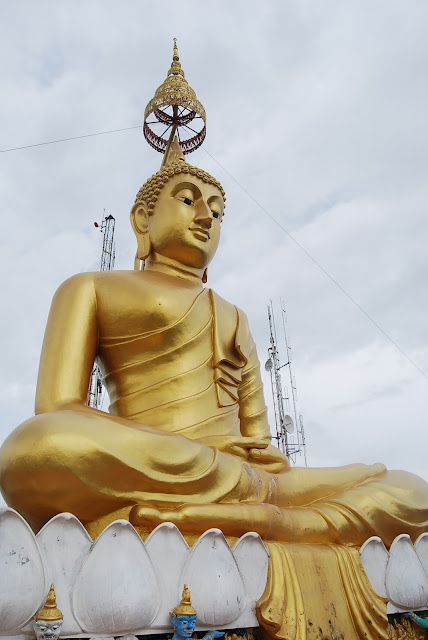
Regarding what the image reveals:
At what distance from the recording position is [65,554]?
2352mm

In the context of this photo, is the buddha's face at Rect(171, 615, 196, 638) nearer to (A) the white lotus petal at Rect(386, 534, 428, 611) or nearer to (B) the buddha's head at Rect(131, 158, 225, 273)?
(A) the white lotus petal at Rect(386, 534, 428, 611)

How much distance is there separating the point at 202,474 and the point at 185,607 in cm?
74

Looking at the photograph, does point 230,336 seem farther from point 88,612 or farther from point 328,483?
point 88,612

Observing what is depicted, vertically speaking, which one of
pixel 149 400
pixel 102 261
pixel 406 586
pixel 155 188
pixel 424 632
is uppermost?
pixel 102 261

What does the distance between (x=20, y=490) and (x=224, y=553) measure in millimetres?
990

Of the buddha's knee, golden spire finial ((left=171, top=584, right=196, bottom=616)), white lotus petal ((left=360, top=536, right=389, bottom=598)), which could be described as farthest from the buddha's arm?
white lotus petal ((left=360, top=536, right=389, bottom=598))

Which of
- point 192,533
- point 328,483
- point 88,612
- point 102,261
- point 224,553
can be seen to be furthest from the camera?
point 102,261

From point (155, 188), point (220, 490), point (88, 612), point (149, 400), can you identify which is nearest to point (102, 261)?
point (155, 188)

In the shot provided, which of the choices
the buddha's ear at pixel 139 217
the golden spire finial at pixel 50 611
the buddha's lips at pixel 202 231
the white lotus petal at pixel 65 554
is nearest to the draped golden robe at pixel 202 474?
the white lotus petal at pixel 65 554

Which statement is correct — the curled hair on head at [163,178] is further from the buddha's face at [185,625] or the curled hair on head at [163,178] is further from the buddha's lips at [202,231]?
the buddha's face at [185,625]

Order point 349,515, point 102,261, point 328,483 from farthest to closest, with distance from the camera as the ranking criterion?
point 102,261, point 328,483, point 349,515

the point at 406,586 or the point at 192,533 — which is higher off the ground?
the point at 192,533

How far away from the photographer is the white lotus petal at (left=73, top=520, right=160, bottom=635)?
2279mm

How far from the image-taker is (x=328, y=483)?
12.0 feet
